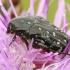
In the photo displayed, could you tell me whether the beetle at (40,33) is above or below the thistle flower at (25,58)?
above

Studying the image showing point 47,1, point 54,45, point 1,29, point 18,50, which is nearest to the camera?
point 54,45

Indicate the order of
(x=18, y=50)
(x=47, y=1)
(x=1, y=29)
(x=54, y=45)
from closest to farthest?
(x=54, y=45), (x=18, y=50), (x=1, y=29), (x=47, y=1)

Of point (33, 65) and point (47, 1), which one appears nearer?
point (33, 65)

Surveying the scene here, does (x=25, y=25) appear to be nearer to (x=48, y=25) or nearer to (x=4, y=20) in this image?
(x=48, y=25)

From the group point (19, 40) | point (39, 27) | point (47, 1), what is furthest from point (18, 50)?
point (47, 1)

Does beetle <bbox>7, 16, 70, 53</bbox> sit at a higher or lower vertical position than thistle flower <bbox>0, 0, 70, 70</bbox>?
higher

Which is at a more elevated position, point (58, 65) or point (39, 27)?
point (39, 27)
